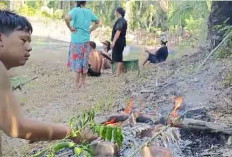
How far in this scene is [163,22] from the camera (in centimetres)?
1702

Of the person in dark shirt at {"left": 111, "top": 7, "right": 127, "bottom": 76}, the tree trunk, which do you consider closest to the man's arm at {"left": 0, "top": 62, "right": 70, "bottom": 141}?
the person in dark shirt at {"left": 111, "top": 7, "right": 127, "bottom": 76}

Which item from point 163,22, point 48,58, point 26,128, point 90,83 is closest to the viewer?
point 26,128

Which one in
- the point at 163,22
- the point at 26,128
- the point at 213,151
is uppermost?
the point at 163,22

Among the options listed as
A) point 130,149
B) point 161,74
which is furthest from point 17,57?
point 161,74

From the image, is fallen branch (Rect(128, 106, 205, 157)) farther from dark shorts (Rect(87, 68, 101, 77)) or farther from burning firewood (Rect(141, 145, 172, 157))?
dark shorts (Rect(87, 68, 101, 77))

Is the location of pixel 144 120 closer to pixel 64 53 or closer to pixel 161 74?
pixel 161 74

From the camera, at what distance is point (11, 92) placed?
1.52 metres

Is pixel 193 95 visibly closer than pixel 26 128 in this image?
No

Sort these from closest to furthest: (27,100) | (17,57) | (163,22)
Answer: (17,57)
(27,100)
(163,22)

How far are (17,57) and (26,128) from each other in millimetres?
307

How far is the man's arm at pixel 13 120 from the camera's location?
1.49 meters

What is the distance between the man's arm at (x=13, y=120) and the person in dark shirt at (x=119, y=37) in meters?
7.00

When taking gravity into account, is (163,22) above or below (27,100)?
above

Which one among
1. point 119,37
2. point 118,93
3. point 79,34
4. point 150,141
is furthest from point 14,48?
point 119,37
